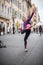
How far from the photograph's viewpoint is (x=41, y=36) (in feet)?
4.79

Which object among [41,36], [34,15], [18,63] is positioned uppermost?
[34,15]

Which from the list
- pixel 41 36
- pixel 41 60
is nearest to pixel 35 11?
pixel 41 36

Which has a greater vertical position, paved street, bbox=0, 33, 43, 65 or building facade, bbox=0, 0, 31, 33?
building facade, bbox=0, 0, 31, 33

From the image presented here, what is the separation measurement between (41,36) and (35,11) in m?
0.13

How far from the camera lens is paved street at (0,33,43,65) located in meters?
1.38

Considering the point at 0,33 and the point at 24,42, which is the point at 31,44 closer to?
the point at 24,42

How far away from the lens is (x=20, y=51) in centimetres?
147

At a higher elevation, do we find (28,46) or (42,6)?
(42,6)

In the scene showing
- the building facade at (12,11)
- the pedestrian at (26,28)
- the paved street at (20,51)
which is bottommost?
the paved street at (20,51)

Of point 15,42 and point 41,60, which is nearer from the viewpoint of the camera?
point 41,60

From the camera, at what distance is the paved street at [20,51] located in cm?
138

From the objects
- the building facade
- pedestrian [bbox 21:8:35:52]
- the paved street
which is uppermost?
the building facade

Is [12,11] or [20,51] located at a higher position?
[12,11]

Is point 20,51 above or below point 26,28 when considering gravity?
below
